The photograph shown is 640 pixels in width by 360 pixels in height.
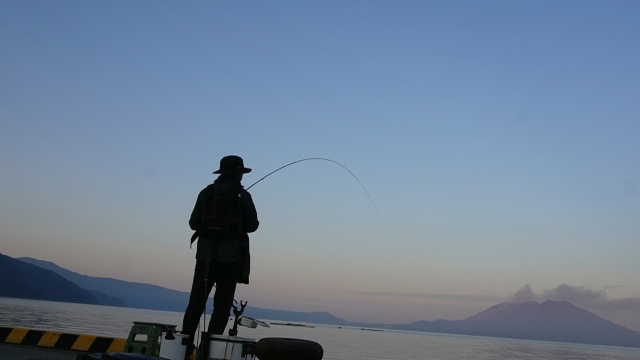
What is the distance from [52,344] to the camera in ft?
22.0

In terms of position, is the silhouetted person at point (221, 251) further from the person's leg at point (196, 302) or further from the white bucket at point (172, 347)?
the white bucket at point (172, 347)

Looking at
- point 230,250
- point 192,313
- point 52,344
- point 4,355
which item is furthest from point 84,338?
point 230,250

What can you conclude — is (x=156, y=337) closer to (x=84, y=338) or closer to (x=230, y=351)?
(x=230, y=351)

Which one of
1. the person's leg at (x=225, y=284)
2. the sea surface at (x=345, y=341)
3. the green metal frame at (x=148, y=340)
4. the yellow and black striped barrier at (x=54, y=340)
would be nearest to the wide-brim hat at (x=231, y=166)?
the person's leg at (x=225, y=284)

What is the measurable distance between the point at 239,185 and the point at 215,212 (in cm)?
39

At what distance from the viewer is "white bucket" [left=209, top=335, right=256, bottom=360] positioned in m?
4.93

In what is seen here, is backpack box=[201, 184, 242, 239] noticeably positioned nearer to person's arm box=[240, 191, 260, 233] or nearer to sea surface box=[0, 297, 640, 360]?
person's arm box=[240, 191, 260, 233]

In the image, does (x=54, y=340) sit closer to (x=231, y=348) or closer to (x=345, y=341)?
(x=231, y=348)

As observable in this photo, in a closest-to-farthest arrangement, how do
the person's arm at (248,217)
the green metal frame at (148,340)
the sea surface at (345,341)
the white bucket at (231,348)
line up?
1. the white bucket at (231,348)
2. the green metal frame at (148,340)
3. the person's arm at (248,217)
4. the sea surface at (345,341)

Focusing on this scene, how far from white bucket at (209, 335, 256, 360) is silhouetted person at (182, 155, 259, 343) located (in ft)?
1.57

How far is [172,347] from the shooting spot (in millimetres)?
5160

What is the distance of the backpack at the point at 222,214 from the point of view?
5.62 meters

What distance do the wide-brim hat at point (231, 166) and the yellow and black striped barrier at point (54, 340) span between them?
7.02 feet

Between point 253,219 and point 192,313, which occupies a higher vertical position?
point 253,219
